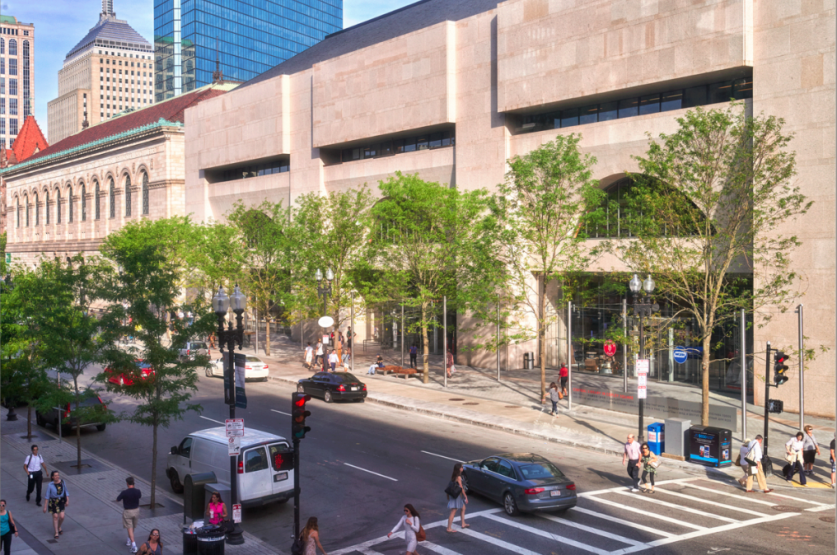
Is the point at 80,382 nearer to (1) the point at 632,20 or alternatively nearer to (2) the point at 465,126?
(2) the point at 465,126

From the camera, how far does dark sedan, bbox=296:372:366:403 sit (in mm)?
33062

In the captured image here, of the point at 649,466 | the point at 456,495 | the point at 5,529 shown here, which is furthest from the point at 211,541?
the point at 649,466

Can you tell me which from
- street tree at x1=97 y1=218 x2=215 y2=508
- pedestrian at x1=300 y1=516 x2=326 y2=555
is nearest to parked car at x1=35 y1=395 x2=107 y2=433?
street tree at x1=97 y1=218 x2=215 y2=508

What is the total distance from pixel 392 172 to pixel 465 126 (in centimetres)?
669

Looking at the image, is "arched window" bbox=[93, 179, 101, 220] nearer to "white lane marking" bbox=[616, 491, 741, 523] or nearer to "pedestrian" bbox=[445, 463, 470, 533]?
"pedestrian" bbox=[445, 463, 470, 533]

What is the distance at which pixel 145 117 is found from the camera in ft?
295

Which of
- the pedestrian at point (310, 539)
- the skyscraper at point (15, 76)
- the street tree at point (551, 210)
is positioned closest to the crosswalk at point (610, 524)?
the pedestrian at point (310, 539)

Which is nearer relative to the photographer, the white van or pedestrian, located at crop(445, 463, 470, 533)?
pedestrian, located at crop(445, 463, 470, 533)

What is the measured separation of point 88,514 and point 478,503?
9694 millimetres

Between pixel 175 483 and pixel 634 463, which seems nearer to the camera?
pixel 634 463

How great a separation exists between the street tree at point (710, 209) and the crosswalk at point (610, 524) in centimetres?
684

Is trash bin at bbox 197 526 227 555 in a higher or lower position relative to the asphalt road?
higher

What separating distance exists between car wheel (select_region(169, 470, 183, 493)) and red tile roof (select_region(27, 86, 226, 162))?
56345 millimetres

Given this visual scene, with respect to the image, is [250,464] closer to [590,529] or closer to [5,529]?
[5,529]
